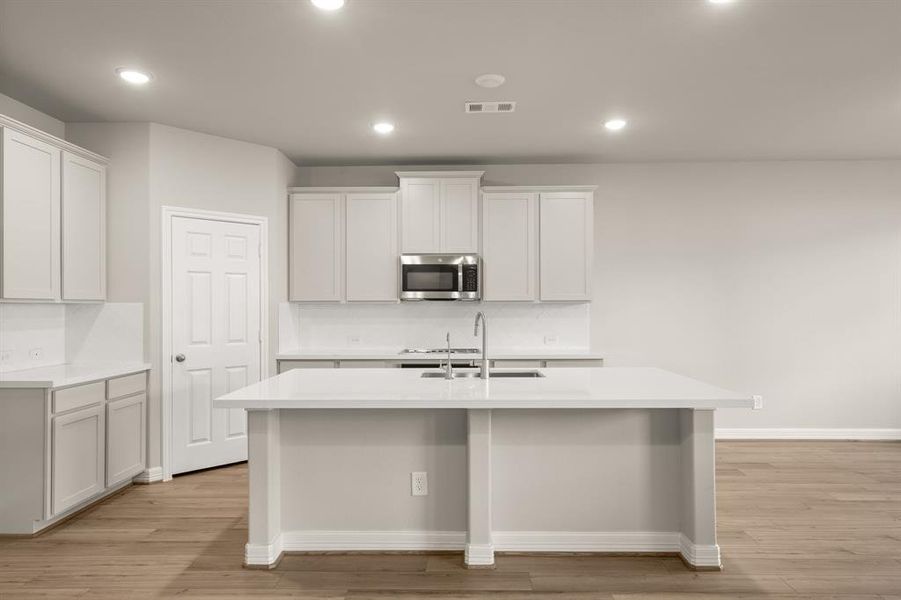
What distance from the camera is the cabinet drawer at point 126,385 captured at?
372cm

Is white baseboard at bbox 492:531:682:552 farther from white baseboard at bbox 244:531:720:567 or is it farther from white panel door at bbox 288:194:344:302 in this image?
white panel door at bbox 288:194:344:302

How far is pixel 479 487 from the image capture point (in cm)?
278

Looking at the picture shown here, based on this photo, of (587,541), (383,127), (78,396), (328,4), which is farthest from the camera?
(383,127)

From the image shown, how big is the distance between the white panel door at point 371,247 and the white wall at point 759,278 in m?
0.58

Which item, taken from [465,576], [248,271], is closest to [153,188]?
[248,271]

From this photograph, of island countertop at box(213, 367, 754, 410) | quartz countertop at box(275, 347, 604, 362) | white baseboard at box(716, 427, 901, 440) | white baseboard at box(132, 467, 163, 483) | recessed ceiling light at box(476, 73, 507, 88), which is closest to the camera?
island countertop at box(213, 367, 754, 410)

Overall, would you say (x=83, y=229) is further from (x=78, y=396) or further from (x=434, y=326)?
(x=434, y=326)

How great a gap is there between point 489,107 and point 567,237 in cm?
166

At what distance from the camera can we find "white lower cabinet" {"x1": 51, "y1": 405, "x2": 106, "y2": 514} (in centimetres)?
322

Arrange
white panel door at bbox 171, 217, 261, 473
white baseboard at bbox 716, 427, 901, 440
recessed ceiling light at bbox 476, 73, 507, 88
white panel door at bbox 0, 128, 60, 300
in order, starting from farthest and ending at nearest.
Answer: white baseboard at bbox 716, 427, 901, 440
white panel door at bbox 171, 217, 261, 473
recessed ceiling light at bbox 476, 73, 507, 88
white panel door at bbox 0, 128, 60, 300

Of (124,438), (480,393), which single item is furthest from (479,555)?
(124,438)

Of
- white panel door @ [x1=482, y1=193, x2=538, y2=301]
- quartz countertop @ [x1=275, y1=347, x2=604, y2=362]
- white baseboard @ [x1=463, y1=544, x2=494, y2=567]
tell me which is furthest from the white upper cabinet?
white baseboard @ [x1=463, y1=544, x2=494, y2=567]

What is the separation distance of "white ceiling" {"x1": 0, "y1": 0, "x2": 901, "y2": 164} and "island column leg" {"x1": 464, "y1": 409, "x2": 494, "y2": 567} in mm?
1951

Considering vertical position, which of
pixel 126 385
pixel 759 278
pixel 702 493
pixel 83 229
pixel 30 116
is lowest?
pixel 702 493
